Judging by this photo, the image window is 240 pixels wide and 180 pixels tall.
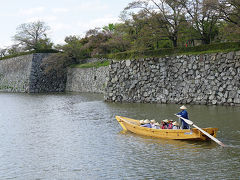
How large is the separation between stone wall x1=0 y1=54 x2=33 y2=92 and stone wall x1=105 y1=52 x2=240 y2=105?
24.3 m

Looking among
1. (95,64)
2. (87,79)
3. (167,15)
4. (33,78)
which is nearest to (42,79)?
(33,78)

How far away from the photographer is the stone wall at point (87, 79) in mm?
38728

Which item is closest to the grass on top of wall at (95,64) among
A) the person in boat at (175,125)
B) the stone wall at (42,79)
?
the stone wall at (42,79)

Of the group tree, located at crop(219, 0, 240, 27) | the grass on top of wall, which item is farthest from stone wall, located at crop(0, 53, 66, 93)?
tree, located at crop(219, 0, 240, 27)

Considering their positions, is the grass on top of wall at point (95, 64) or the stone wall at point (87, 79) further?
the grass on top of wall at point (95, 64)

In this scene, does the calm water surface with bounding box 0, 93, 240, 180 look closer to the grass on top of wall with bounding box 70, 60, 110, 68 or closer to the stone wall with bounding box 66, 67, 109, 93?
the stone wall with bounding box 66, 67, 109, 93

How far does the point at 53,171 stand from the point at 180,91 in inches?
622

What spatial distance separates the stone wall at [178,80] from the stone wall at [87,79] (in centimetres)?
1085

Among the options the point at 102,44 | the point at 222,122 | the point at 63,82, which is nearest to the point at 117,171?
the point at 222,122

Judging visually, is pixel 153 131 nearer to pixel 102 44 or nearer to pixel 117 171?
pixel 117 171

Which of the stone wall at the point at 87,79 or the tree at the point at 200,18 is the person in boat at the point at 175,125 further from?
the stone wall at the point at 87,79

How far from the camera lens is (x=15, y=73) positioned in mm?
50750

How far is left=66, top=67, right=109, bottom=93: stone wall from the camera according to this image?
3873cm

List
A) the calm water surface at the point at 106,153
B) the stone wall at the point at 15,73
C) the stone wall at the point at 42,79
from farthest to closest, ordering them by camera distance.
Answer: the stone wall at the point at 15,73 → the stone wall at the point at 42,79 → the calm water surface at the point at 106,153
